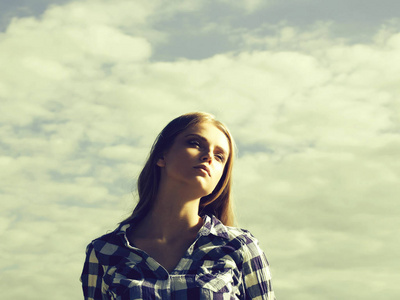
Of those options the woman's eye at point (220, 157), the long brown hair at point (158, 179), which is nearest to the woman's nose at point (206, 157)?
the woman's eye at point (220, 157)

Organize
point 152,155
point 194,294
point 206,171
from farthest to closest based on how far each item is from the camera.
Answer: point 152,155 → point 206,171 → point 194,294

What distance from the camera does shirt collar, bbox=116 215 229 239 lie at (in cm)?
606

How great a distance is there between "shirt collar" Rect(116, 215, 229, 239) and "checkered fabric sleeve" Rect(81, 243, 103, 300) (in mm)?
392

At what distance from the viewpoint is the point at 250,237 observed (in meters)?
6.26

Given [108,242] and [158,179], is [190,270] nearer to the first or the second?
[108,242]

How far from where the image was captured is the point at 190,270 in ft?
19.0

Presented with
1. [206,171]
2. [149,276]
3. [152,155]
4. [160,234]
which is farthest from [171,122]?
[149,276]

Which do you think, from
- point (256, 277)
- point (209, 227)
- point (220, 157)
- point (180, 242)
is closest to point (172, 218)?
point (180, 242)

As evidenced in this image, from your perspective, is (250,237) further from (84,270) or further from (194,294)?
(84,270)

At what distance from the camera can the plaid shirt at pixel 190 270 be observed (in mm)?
5613

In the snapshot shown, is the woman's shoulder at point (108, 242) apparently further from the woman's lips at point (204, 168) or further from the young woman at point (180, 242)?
the woman's lips at point (204, 168)

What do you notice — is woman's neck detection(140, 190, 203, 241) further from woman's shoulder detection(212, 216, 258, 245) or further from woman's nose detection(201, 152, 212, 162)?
woman's nose detection(201, 152, 212, 162)

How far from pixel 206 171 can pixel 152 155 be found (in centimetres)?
74

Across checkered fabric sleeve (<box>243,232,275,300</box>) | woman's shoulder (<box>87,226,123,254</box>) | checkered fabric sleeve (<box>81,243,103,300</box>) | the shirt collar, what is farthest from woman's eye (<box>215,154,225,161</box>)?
checkered fabric sleeve (<box>81,243,103,300</box>)
